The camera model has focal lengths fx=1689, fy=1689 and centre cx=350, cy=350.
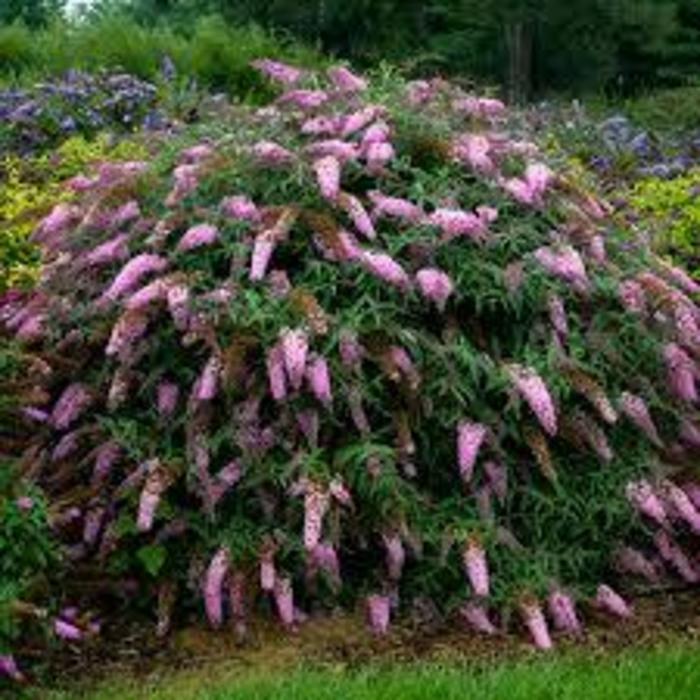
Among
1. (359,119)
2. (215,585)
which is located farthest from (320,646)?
(359,119)

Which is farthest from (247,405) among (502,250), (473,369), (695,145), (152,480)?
(695,145)

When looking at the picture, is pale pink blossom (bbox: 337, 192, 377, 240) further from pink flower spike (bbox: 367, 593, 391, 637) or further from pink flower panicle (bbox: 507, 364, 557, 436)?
pink flower spike (bbox: 367, 593, 391, 637)

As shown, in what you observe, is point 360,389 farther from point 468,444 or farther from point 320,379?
point 468,444

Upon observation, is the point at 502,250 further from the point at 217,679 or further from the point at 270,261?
the point at 217,679

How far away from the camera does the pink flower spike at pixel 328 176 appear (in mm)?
6539

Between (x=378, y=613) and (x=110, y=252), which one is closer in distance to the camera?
(x=378, y=613)

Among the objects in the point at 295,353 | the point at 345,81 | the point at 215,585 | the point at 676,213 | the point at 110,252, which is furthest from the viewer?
the point at 676,213

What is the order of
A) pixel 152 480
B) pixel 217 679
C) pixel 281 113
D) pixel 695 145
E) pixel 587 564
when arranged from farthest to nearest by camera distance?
pixel 695 145
pixel 281 113
pixel 587 564
pixel 152 480
pixel 217 679

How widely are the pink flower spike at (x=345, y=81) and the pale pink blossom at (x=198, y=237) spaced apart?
1.26 metres

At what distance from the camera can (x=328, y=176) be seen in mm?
6586

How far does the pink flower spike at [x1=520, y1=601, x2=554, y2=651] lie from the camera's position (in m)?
5.91

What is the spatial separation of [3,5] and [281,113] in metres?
30.8

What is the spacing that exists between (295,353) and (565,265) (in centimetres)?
123

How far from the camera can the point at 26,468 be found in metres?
6.32
